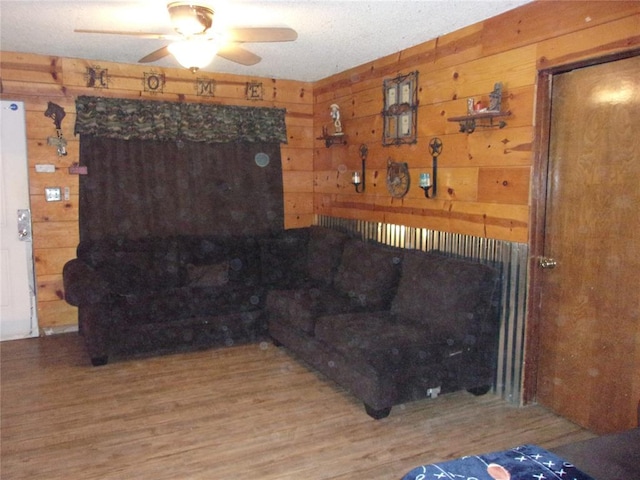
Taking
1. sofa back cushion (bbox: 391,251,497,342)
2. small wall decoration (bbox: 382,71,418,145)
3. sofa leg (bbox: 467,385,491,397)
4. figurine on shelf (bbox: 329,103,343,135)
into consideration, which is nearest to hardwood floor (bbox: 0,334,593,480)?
sofa leg (bbox: 467,385,491,397)

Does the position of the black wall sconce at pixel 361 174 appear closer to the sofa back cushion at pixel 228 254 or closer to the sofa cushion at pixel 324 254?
the sofa cushion at pixel 324 254

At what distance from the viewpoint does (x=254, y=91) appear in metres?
5.25

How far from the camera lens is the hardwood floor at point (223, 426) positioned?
257cm

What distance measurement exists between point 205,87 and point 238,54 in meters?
2.02

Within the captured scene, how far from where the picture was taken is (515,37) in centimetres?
316

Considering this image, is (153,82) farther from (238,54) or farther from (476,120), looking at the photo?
(476,120)

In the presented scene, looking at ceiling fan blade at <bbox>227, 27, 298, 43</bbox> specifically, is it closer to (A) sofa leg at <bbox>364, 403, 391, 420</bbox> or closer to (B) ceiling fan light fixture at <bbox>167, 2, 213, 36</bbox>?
(B) ceiling fan light fixture at <bbox>167, 2, 213, 36</bbox>

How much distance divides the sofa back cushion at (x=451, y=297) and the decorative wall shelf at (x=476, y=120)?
2.89 ft

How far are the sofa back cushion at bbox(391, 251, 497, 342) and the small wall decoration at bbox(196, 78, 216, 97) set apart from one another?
2.82m

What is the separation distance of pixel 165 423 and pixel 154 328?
1.19 m

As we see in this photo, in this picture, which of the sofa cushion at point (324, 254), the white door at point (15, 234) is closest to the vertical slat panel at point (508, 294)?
the sofa cushion at point (324, 254)

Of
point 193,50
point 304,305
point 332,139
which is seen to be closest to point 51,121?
point 193,50

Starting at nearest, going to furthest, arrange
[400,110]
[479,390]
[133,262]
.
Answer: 1. [479,390]
2. [400,110]
3. [133,262]

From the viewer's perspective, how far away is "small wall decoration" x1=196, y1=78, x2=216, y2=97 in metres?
5.00
